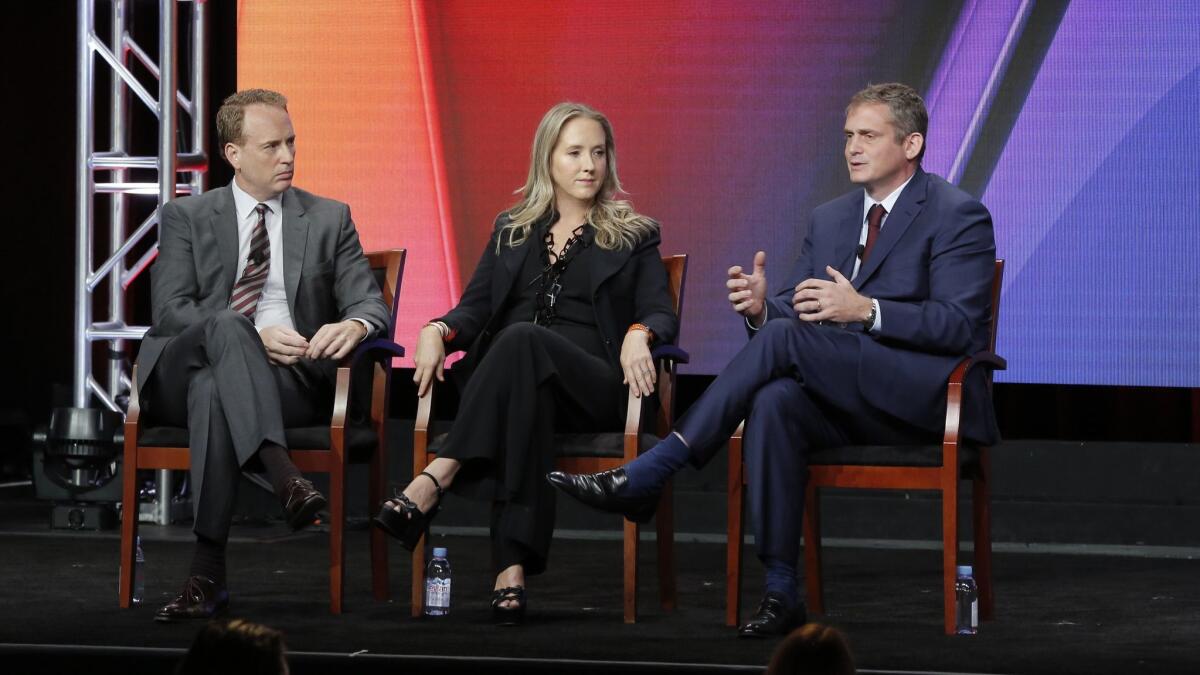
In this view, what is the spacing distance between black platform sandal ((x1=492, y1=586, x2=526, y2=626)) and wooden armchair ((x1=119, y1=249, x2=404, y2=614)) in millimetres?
392

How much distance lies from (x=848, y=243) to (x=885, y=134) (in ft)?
0.87

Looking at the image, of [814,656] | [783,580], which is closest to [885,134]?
[783,580]

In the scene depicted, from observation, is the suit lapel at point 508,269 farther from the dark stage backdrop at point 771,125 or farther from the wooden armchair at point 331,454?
the dark stage backdrop at point 771,125

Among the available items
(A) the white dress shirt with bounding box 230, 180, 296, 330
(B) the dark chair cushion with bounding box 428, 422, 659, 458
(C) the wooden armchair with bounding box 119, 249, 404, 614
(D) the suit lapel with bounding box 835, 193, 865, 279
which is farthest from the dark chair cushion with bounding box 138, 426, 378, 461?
(D) the suit lapel with bounding box 835, 193, 865, 279

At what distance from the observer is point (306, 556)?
4.69 meters

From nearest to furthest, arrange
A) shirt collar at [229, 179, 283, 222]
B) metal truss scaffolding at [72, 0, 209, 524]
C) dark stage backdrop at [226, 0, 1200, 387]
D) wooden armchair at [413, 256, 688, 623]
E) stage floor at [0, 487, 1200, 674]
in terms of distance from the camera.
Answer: stage floor at [0, 487, 1200, 674]
wooden armchair at [413, 256, 688, 623]
shirt collar at [229, 179, 283, 222]
dark stage backdrop at [226, 0, 1200, 387]
metal truss scaffolding at [72, 0, 209, 524]

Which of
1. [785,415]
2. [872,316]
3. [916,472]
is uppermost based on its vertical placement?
[872,316]

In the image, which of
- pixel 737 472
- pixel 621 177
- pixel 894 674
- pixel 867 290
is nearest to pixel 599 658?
pixel 894 674

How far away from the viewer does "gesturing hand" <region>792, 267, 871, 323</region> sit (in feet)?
11.0

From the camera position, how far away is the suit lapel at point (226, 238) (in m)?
3.83

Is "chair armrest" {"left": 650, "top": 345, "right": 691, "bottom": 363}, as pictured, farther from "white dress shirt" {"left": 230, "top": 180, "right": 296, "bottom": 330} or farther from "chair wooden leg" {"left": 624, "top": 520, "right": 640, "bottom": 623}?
"white dress shirt" {"left": 230, "top": 180, "right": 296, "bottom": 330}

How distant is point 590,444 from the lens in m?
3.49

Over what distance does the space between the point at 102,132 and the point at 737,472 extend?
3922 millimetres

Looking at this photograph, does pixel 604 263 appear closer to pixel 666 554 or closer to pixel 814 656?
pixel 666 554
